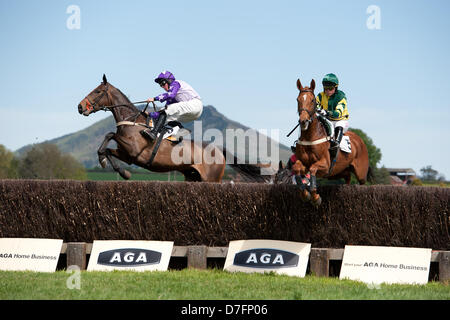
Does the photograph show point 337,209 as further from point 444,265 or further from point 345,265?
point 444,265

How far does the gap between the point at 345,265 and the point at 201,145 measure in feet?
15.9

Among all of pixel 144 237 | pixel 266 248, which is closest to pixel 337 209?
pixel 266 248

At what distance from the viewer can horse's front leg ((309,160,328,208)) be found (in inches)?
316

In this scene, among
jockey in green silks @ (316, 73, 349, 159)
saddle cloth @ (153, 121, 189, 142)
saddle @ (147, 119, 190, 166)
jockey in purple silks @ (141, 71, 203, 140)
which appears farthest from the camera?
saddle cloth @ (153, 121, 189, 142)

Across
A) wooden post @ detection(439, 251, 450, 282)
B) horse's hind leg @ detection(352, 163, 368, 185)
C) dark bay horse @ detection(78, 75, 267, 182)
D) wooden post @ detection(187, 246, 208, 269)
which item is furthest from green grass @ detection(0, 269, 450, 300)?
dark bay horse @ detection(78, 75, 267, 182)

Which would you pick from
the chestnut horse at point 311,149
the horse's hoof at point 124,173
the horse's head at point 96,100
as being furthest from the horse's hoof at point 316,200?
the horse's head at point 96,100

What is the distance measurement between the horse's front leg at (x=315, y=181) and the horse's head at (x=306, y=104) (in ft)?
1.91

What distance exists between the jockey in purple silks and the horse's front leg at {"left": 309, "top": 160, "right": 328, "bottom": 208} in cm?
352

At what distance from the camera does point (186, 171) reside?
38.9 ft

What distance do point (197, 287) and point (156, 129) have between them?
15.9 feet

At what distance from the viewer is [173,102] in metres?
11.1

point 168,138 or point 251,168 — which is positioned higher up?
point 168,138

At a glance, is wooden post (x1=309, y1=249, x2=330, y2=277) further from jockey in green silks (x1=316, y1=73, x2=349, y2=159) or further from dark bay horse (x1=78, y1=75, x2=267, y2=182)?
dark bay horse (x1=78, y1=75, x2=267, y2=182)

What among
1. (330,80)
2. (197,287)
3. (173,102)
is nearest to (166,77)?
(173,102)
